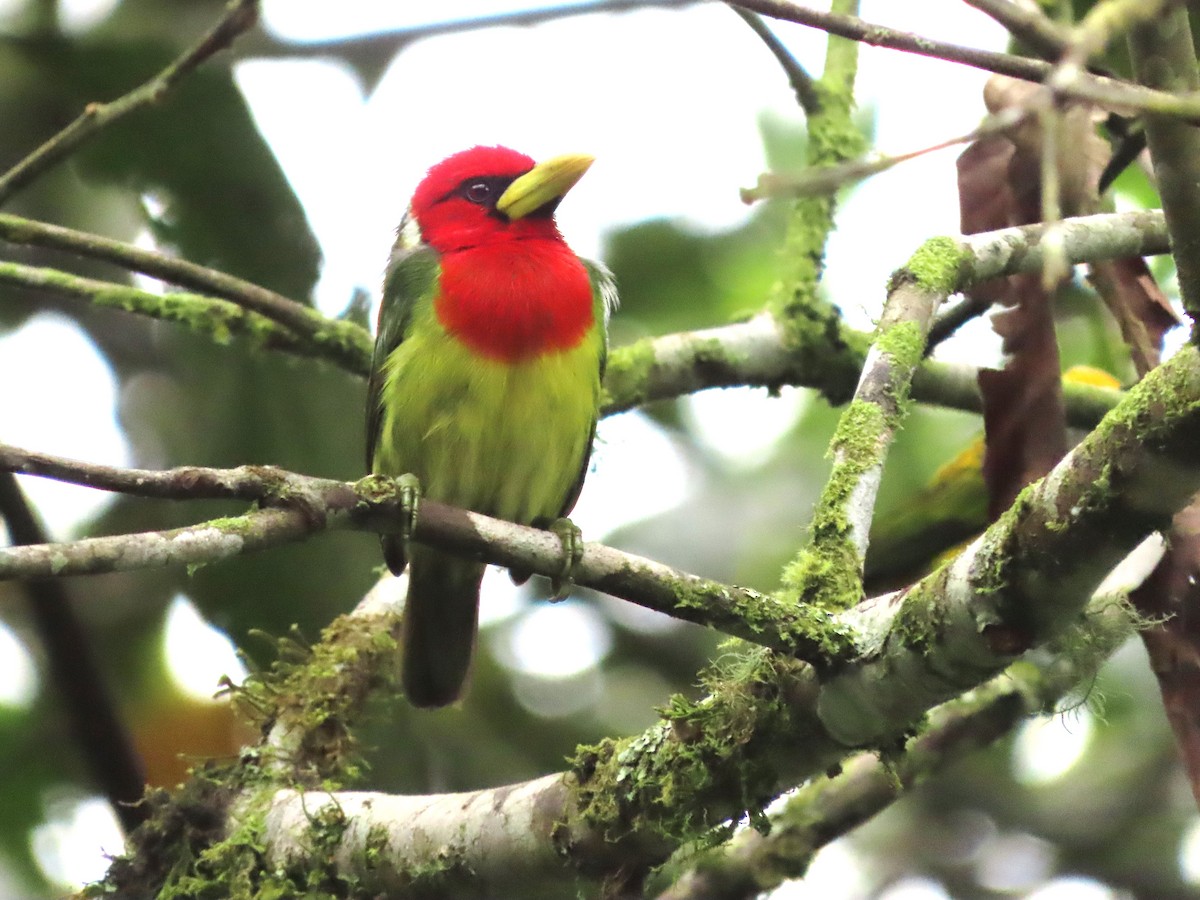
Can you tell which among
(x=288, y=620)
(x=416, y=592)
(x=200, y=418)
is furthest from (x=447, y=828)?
(x=200, y=418)

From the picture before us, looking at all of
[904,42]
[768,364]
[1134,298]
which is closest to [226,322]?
[768,364]

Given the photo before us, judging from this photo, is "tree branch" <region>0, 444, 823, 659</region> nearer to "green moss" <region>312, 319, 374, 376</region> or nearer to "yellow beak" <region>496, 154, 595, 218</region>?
"green moss" <region>312, 319, 374, 376</region>

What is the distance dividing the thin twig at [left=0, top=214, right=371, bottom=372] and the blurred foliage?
481 millimetres

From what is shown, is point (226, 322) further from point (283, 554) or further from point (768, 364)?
point (768, 364)

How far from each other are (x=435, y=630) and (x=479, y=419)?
574 mm

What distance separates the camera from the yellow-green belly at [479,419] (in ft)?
10.5

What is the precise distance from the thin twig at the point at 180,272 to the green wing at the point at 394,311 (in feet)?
0.51

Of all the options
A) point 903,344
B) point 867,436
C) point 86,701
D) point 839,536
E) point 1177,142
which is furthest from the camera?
point 86,701

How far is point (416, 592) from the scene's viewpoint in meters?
3.49

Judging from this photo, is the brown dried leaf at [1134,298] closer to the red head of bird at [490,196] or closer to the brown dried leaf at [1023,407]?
the brown dried leaf at [1023,407]

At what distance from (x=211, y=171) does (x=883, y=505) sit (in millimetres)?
2346

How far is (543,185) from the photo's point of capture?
3.69 m

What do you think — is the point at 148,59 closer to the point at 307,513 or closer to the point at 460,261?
the point at 460,261

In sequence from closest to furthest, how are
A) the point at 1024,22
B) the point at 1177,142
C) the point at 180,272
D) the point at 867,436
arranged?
1. the point at 1024,22
2. the point at 1177,142
3. the point at 867,436
4. the point at 180,272
